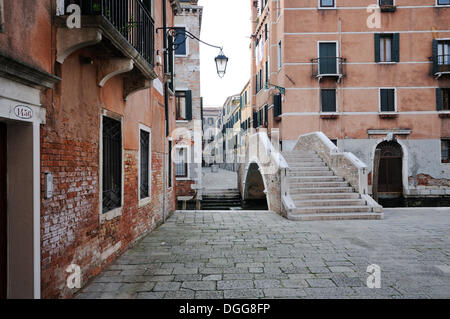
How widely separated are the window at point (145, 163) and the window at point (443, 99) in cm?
1804

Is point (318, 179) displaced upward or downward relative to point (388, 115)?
downward

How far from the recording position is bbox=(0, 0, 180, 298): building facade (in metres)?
3.00

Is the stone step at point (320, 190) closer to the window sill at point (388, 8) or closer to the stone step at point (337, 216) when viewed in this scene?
the stone step at point (337, 216)

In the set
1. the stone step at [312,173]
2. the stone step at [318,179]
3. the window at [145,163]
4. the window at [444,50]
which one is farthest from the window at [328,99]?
the window at [145,163]

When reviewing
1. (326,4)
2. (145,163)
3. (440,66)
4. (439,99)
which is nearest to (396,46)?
(440,66)

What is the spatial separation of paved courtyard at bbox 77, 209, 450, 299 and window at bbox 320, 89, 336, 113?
1181 centimetres

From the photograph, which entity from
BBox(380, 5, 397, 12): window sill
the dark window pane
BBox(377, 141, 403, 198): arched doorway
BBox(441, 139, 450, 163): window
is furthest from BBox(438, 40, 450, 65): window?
the dark window pane

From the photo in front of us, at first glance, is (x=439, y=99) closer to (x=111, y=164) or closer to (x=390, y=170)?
(x=390, y=170)

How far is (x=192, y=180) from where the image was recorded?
18.0 m

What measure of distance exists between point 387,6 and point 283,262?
62.5 feet

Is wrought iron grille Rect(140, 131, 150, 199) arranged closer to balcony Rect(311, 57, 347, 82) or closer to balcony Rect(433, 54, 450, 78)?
balcony Rect(311, 57, 347, 82)

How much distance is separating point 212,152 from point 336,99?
1719 inches

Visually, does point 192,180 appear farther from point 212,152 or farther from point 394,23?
point 212,152

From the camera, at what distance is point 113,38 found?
3922 millimetres
